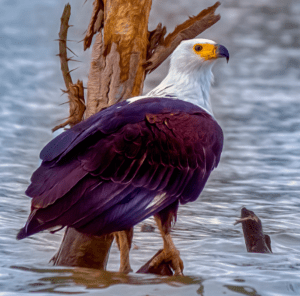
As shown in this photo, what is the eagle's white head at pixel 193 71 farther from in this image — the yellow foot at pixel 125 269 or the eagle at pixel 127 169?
the yellow foot at pixel 125 269

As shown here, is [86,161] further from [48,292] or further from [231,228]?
[231,228]

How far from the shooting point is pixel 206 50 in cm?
389

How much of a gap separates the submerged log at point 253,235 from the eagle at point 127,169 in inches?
66.0

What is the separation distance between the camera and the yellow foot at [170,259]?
326cm

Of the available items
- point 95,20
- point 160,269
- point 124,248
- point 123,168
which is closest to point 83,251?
point 124,248


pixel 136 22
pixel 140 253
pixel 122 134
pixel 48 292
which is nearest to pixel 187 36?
pixel 136 22

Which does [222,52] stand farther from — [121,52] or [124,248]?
[124,248]

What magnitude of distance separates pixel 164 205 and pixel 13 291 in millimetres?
1155

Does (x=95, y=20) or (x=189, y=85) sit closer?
(x=189, y=85)

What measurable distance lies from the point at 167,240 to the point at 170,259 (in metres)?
0.17

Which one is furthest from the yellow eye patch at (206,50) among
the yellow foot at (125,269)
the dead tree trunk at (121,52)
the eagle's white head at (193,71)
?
the yellow foot at (125,269)

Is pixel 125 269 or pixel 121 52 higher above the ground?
pixel 121 52

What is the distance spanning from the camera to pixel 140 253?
15.5ft

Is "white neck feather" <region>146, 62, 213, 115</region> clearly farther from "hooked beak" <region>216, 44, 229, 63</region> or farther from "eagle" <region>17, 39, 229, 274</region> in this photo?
"eagle" <region>17, 39, 229, 274</region>
